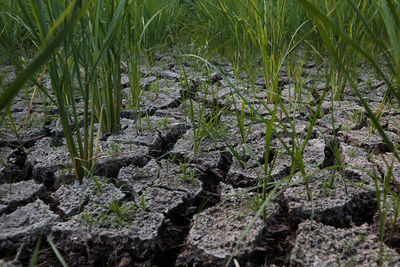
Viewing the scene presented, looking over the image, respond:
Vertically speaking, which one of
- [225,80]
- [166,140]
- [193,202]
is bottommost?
[193,202]

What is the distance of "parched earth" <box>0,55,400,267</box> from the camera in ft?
2.78

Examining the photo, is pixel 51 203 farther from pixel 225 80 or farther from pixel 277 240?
pixel 225 80

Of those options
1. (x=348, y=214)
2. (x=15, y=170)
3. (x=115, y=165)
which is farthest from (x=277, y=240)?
(x=15, y=170)

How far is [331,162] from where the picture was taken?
4.09 ft

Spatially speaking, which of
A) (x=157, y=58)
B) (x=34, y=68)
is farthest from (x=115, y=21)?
(x=157, y=58)

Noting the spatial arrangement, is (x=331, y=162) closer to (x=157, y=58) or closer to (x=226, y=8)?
(x=226, y=8)

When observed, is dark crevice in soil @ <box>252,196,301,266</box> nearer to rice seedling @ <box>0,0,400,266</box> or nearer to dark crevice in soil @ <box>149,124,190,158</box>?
rice seedling @ <box>0,0,400,266</box>

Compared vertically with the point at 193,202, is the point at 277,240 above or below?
below

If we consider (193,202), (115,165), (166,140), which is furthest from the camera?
(166,140)

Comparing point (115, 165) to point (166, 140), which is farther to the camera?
point (166, 140)

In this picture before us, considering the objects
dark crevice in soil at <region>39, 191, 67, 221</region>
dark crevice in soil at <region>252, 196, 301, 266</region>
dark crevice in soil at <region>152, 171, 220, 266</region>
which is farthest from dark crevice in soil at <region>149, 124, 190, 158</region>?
dark crevice in soil at <region>252, 196, 301, 266</region>

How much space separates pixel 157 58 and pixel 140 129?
4.26 ft

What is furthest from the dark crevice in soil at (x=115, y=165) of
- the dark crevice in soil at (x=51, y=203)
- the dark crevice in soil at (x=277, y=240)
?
the dark crevice in soil at (x=277, y=240)

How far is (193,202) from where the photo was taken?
1.05 m
